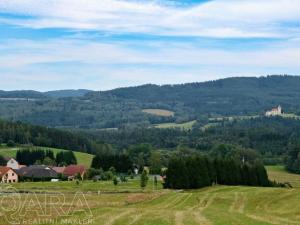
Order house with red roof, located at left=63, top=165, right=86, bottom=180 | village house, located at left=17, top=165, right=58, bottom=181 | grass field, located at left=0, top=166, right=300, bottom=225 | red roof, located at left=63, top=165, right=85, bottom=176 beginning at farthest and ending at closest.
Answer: red roof, located at left=63, top=165, right=85, bottom=176, house with red roof, located at left=63, top=165, right=86, bottom=180, village house, located at left=17, top=165, right=58, bottom=181, grass field, located at left=0, top=166, right=300, bottom=225

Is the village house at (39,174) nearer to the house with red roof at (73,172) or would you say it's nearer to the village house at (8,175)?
the village house at (8,175)

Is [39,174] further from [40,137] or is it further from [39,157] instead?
[40,137]

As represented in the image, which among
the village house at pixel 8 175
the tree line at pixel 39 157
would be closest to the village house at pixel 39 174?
the village house at pixel 8 175

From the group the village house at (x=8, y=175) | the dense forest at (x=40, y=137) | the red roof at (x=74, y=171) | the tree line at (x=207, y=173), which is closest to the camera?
the tree line at (x=207, y=173)

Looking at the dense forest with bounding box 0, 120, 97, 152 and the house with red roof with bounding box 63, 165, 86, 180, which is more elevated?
the dense forest with bounding box 0, 120, 97, 152

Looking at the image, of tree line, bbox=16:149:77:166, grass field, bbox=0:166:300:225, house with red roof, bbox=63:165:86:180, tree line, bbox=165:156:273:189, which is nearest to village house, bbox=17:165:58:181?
house with red roof, bbox=63:165:86:180

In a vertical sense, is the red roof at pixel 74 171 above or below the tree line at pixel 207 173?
below

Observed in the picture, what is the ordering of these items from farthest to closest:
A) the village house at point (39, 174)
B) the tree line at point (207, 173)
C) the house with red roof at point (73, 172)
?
the house with red roof at point (73, 172)
the village house at point (39, 174)
the tree line at point (207, 173)

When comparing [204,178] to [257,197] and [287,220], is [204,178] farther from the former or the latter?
[287,220]

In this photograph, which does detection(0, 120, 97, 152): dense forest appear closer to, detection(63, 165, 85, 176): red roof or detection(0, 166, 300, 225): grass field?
detection(63, 165, 85, 176): red roof

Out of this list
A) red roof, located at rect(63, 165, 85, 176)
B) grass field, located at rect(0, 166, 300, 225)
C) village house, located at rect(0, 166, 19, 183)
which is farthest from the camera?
red roof, located at rect(63, 165, 85, 176)

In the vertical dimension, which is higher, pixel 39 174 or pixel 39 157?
pixel 39 157

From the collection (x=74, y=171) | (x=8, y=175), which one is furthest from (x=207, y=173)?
(x=8, y=175)

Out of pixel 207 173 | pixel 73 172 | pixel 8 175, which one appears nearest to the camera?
pixel 207 173
